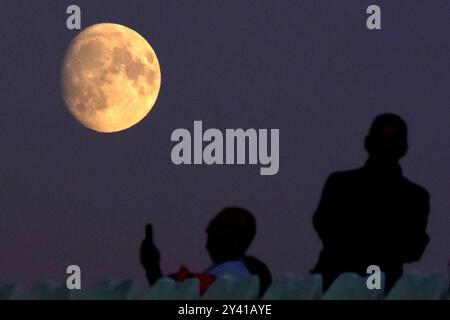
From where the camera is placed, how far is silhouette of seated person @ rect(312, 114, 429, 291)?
7055 millimetres

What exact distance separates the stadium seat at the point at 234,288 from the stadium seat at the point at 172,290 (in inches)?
3.4

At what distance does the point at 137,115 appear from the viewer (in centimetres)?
1745

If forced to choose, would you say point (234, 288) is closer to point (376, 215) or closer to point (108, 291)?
point (108, 291)

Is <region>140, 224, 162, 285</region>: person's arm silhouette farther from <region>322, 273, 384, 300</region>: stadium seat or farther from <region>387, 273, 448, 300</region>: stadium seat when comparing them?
<region>387, 273, 448, 300</region>: stadium seat

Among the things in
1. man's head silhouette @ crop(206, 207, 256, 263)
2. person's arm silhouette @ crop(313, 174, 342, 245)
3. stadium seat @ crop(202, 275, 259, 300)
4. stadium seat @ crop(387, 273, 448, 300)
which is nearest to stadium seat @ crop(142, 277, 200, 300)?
stadium seat @ crop(202, 275, 259, 300)

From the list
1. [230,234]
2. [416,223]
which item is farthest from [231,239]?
[416,223]

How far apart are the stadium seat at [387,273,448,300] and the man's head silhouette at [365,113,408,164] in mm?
1675

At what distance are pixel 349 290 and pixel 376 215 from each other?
5.91 ft

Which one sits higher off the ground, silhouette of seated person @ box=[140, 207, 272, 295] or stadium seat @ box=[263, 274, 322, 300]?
silhouette of seated person @ box=[140, 207, 272, 295]

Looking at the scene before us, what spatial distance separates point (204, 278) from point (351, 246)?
5.17 feet

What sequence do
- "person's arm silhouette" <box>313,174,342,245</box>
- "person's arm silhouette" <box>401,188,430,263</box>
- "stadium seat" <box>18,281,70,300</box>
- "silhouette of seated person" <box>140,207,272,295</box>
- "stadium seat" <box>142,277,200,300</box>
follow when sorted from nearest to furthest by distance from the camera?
1. "stadium seat" <box>142,277,200,300</box>
2. "stadium seat" <box>18,281,70,300</box>
3. "silhouette of seated person" <box>140,207,272,295</box>
4. "person's arm silhouette" <box>401,188,430,263</box>
5. "person's arm silhouette" <box>313,174,342,245</box>

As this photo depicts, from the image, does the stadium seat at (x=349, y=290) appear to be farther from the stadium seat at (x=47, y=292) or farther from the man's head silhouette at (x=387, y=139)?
the man's head silhouette at (x=387, y=139)

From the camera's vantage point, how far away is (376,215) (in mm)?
7168

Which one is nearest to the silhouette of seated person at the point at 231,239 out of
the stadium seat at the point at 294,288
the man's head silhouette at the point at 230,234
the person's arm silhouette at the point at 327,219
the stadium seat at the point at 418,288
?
the man's head silhouette at the point at 230,234
